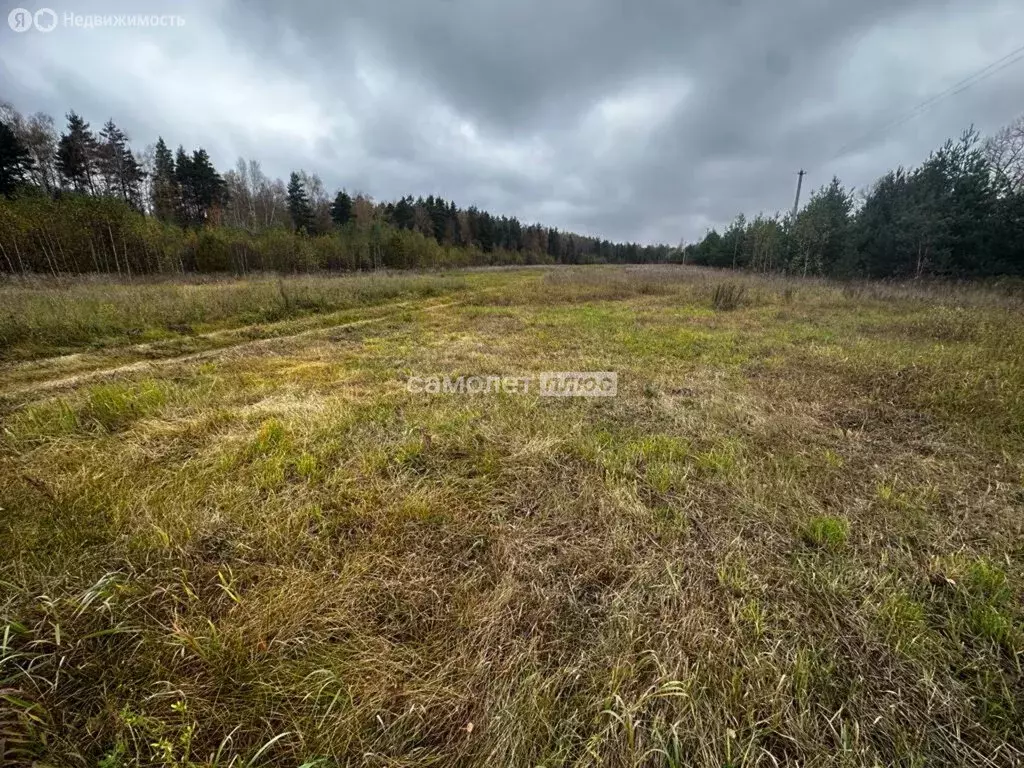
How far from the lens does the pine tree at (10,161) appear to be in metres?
22.8

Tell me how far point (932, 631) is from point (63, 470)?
5.82 m

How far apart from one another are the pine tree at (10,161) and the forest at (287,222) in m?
0.08

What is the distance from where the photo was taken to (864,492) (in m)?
2.87

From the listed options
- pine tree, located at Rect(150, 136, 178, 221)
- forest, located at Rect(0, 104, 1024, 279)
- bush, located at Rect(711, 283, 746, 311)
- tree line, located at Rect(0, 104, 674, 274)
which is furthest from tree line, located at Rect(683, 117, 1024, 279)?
pine tree, located at Rect(150, 136, 178, 221)

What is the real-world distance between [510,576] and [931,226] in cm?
2921

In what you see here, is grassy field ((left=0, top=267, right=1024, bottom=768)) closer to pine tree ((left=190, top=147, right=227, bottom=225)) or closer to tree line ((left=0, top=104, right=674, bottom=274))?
tree line ((left=0, top=104, right=674, bottom=274))

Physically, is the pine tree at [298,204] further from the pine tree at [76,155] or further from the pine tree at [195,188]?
the pine tree at [76,155]

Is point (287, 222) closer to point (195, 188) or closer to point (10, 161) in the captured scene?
point (195, 188)

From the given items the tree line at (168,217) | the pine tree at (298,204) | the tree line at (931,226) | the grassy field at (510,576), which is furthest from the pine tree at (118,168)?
the tree line at (931,226)

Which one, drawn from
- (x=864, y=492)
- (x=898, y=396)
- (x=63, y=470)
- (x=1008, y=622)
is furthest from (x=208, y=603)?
(x=898, y=396)

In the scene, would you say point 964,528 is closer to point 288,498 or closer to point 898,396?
point 898,396

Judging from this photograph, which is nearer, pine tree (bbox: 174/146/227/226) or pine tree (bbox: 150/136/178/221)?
pine tree (bbox: 150/136/178/221)

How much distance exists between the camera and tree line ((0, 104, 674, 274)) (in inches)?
762

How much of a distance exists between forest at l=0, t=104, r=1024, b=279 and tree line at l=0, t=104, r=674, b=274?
3.6 inches
